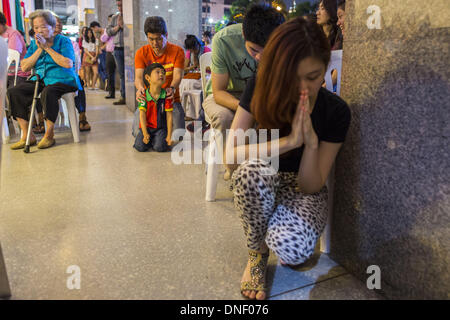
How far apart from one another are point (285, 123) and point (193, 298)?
68 centimetres

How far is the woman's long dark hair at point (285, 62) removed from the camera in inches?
43.5

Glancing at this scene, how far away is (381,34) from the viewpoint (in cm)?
123

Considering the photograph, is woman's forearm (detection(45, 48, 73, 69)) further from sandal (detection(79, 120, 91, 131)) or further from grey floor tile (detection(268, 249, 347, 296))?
grey floor tile (detection(268, 249, 347, 296))

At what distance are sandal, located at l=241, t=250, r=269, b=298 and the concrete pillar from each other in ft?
1.17

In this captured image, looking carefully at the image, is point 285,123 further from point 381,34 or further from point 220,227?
point 220,227

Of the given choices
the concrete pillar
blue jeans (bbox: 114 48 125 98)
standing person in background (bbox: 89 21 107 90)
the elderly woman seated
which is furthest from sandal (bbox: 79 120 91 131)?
standing person in background (bbox: 89 21 107 90)

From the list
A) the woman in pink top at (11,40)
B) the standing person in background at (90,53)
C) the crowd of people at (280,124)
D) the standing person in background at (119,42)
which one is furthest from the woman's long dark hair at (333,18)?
the standing person in background at (90,53)

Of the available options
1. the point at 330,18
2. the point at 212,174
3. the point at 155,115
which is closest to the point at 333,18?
the point at 330,18

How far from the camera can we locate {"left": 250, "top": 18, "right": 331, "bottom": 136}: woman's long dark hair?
111 cm

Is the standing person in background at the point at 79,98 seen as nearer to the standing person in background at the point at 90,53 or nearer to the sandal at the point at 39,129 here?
the sandal at the point at 39,129

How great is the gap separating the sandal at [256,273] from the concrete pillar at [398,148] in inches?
14.0

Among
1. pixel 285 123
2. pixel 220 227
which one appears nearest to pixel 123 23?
pixel 220 227

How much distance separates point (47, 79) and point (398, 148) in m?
3.10

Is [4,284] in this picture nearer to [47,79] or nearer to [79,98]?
[47,79]
